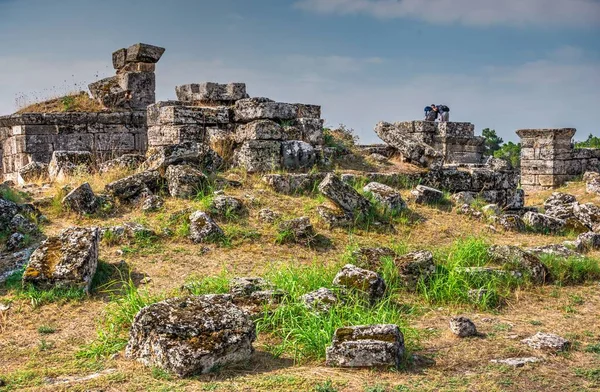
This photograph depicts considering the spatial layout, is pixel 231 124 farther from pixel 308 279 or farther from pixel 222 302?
pixel 222 302

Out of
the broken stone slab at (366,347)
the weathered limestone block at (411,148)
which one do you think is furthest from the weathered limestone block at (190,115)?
the broken stone slab at (366,347)

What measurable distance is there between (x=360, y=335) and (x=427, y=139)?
16.8 m

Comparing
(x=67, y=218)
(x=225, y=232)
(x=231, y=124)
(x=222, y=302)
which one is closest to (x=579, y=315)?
(x=222, y=302)

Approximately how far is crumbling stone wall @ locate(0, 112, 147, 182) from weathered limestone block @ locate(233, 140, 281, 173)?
5924 mm

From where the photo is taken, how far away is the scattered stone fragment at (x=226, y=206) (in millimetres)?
9812

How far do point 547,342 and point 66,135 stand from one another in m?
14.3

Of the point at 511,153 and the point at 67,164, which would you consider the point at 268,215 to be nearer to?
the point at 67,164

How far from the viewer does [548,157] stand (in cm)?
2080

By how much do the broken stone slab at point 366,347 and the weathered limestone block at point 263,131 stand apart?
6.94 metres

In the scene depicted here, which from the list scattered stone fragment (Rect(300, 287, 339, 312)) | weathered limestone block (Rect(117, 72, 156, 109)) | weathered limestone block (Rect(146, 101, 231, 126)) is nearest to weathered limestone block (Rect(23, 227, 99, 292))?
scattered stone fragment (Rect(300, 287, 339, 312))

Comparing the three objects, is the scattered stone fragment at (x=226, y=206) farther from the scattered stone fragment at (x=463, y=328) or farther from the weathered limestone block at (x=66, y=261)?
the scattered stone fragment at (x=463, y=328)

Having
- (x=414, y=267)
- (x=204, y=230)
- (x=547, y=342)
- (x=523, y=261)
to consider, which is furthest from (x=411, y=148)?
(x=547, y=342)

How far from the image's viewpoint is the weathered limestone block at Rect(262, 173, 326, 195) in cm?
1103

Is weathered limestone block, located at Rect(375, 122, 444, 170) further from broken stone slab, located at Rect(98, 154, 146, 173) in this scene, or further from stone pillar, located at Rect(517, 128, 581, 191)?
stone pillar, located at Rect(517, 128, 581, 191)
